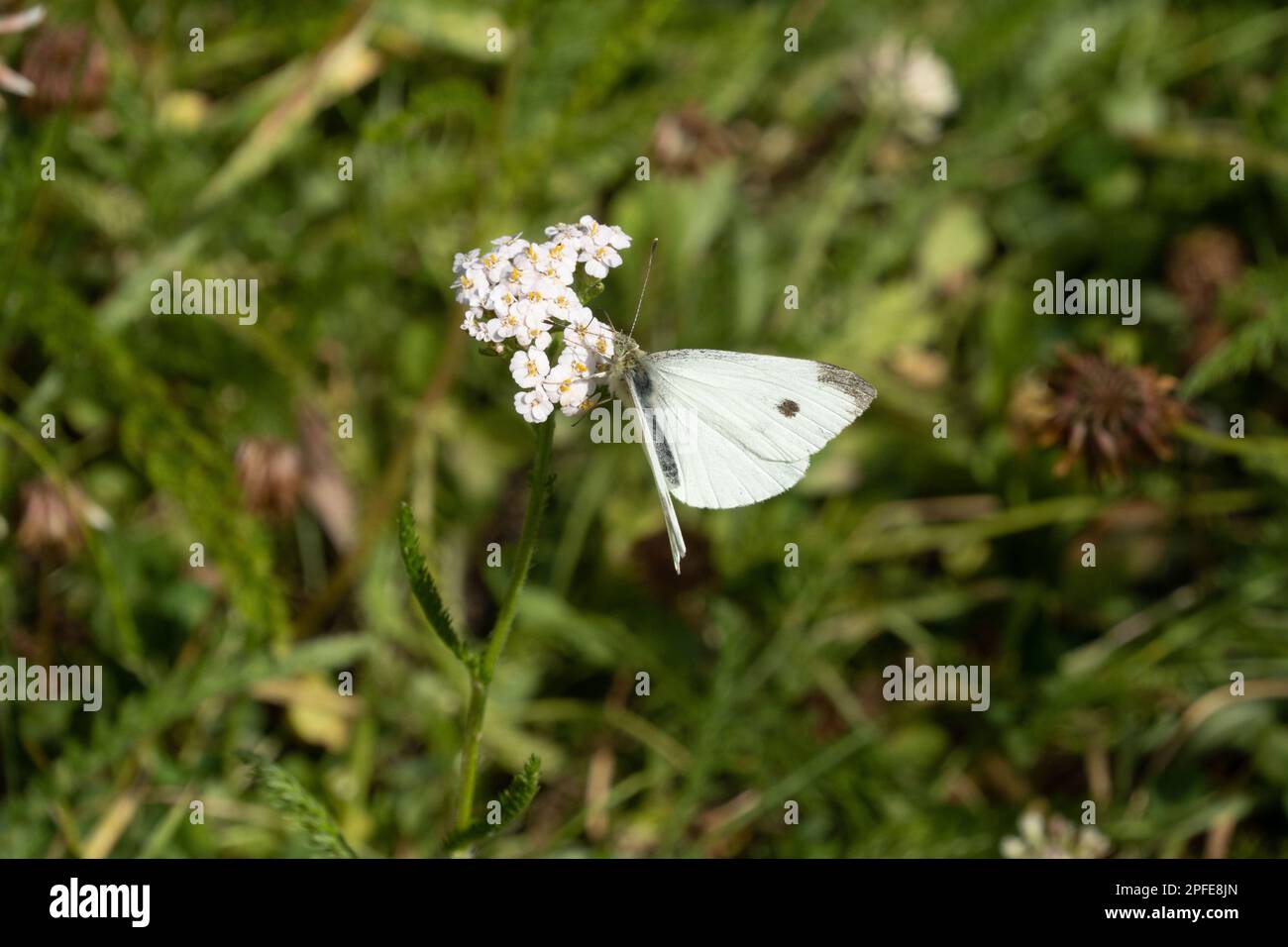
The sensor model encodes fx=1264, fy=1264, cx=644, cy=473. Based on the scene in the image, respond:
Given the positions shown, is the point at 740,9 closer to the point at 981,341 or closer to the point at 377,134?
the point at 981,341

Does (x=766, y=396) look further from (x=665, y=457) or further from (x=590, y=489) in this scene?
(x=590, y=489)

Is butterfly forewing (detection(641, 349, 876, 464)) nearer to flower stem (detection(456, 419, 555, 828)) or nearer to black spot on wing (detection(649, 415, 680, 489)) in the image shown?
black spot on wing (detection(649, 415, 680, 489))

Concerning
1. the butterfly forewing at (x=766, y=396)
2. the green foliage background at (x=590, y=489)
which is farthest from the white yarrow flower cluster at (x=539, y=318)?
the green foliage background at (x=590, y=489)

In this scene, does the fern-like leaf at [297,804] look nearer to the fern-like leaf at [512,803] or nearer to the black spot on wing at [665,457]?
the fern-like leaf at [512,803]

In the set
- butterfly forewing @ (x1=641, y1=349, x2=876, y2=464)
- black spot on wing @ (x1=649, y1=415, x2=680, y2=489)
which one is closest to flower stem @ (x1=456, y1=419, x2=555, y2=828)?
black spot on wing @ (x1=649, y1=415, x2=680, y2=489)
